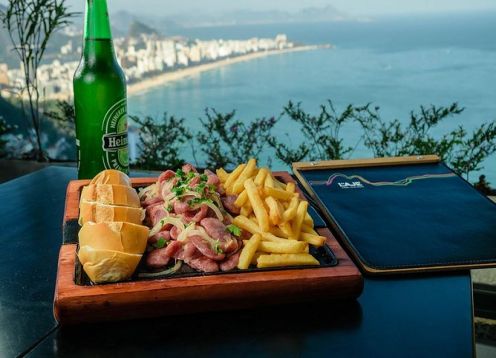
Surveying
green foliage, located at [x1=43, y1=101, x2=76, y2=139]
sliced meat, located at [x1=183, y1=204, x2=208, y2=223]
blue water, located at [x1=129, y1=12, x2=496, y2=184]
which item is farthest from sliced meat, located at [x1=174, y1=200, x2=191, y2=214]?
green foliage, located at [x1=43, y1=101, x2=76, y2=139]

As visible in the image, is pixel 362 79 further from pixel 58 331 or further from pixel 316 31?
pixel 58 331

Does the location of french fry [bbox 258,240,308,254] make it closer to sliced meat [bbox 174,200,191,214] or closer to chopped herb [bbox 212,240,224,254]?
chopped herb [bbox 212,240,224,254]

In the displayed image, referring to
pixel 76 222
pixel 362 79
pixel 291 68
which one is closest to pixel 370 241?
pixel 76 222

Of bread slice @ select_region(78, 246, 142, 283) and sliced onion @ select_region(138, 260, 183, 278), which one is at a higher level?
bread slice @ select_region(78, 246, 142, 283)

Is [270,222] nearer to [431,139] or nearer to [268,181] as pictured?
[268,181]

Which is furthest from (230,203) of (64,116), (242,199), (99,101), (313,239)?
(64,116)

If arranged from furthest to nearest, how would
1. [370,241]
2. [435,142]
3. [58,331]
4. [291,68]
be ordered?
[291,68] → [435,142] → [370,241] → [58,331]
